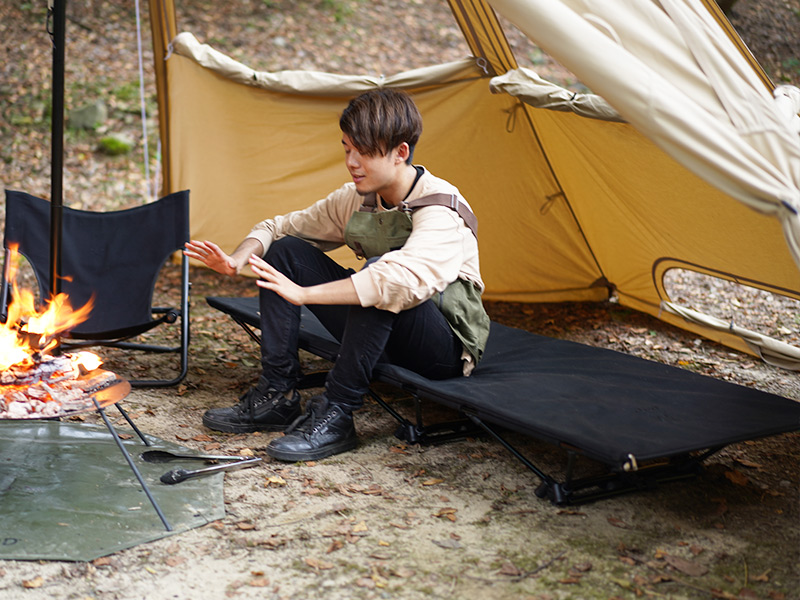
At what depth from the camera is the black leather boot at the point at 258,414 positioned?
339 cm

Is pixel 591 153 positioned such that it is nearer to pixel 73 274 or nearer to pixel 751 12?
pixel 73 274

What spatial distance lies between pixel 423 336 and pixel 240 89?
3.16 metres

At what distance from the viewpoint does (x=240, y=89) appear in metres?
5.50

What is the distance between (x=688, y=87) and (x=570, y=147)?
2.37m

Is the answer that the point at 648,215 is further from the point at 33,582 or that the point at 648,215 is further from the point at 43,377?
the point at 33,582

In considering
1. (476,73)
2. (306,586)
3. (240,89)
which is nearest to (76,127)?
(240,89)

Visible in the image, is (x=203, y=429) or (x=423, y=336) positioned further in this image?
(x=203, y=429)

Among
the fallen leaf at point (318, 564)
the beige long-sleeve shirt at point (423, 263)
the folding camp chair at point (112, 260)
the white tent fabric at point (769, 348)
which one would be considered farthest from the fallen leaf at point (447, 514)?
the white tent fabric at point (769, 348)

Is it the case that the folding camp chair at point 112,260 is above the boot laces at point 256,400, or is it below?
above

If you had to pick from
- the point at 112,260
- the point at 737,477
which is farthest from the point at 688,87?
the point at 112,260

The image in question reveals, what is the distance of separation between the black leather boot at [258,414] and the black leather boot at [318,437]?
216 millimetres

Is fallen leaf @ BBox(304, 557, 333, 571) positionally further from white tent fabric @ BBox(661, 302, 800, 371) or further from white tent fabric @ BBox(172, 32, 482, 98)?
white tent fabric @ BBox(172, 32, 482, 98)

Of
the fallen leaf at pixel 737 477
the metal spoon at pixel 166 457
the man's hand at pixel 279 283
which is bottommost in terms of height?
the metal spoon at pixel 166 457

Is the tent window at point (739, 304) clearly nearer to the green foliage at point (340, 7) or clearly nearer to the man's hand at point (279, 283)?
the man's hand at point (279, 283)
